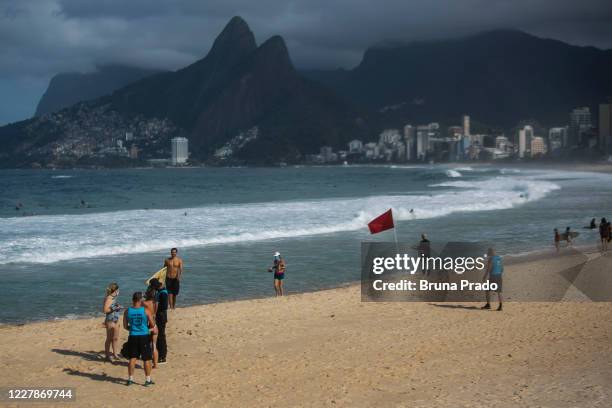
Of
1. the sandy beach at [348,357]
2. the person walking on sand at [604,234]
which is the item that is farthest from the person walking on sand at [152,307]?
the person walking on sand at [604,234]

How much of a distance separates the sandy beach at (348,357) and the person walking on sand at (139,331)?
42 cm

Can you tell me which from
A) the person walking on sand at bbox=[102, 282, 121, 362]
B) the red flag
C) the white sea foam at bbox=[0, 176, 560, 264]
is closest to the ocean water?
the white sea foam at bbox=[0, 176, 560, 264]

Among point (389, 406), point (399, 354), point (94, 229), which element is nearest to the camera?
point (389, 406)

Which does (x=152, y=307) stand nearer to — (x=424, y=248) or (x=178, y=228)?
(x=424, y=248)

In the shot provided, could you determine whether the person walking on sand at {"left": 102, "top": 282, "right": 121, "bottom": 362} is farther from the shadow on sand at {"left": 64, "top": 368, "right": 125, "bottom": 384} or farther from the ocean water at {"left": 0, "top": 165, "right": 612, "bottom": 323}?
the ocean water at {"left": 0, "top": 165, "right": 612, "bottom": 323}

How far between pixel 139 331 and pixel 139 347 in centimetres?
20

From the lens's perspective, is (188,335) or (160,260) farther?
(160,260)

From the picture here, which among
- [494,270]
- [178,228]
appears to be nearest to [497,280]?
[494,270]

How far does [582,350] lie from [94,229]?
21.8m

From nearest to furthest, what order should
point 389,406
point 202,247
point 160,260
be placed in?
1. point 389,406
2. point 160,260
3. point 202,247

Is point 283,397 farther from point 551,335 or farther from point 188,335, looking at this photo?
point 551,335

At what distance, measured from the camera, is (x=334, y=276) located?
16719 millimetres

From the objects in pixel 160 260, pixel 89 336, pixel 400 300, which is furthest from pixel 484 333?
pixel 160 260

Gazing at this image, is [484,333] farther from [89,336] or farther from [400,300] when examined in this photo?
[89,336]
